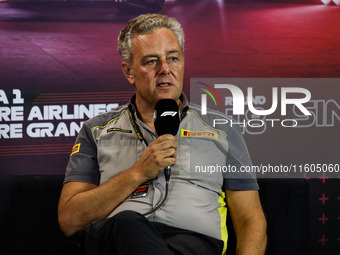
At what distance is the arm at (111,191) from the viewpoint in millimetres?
1580

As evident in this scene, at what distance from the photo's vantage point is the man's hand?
157 cm

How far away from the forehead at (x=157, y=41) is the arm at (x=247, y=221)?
661 mm

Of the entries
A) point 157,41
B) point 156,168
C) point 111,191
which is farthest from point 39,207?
point 157,41

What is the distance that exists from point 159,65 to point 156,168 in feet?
1.58

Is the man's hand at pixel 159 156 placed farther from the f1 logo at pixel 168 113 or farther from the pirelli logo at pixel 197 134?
the pirelli logo at pixel 197 134

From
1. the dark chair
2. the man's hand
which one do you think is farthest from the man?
the dark chair

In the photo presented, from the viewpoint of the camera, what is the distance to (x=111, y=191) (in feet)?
5.59

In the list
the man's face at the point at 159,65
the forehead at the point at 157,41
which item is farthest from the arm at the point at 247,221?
the forehead at the point at 157,41

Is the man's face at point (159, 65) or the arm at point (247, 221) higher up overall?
the man's face at point (159, 65)

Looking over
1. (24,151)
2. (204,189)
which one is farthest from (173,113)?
(24,151)

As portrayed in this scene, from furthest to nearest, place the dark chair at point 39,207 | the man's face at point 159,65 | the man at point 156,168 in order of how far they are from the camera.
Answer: the dark chair at point 39,207 < the man's face at point 159,65 < the man at point 156,168

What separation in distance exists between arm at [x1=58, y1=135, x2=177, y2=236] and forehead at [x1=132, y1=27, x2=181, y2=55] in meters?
0.47

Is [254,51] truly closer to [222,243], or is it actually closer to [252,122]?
[252,122]

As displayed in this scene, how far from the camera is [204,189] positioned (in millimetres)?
1827
